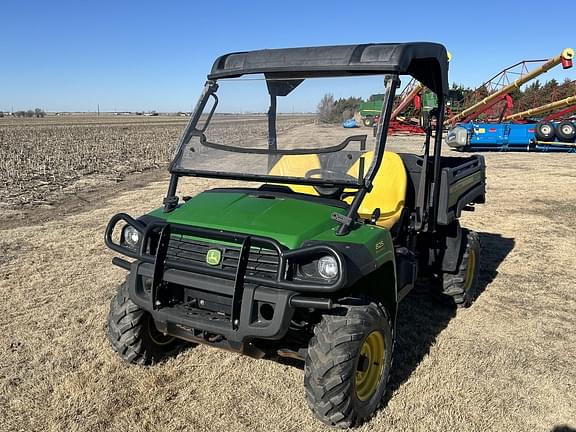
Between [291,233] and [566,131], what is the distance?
19468 millimetres

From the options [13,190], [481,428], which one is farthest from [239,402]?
[13,190]

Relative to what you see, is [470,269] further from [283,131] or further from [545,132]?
Answer: [545,132]

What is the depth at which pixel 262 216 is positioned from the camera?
3.04 metres

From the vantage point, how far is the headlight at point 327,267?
8.79ft

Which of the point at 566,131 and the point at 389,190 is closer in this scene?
the point at 389,190

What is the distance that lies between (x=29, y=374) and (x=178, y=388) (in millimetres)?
1031

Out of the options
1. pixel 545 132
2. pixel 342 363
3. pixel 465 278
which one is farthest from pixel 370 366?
pixel 545 132

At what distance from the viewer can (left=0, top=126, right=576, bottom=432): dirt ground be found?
3080 millimetres

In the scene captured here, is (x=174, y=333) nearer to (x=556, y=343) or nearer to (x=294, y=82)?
(x=294, y=82)

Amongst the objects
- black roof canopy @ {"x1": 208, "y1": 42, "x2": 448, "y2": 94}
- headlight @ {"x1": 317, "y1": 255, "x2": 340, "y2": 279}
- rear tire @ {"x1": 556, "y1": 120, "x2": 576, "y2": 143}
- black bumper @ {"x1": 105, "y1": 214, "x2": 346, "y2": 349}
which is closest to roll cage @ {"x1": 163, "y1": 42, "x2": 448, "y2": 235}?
black roof canopy @ {"x1": 208, "y1": 42, "x2": 448, "y2": 94}

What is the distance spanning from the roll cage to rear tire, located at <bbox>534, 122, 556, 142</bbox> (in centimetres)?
1731

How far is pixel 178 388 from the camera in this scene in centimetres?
336

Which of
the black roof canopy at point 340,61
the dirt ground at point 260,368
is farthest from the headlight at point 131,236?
the black roof canopy at point 340,61

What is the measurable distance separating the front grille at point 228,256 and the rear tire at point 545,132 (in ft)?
63.3
